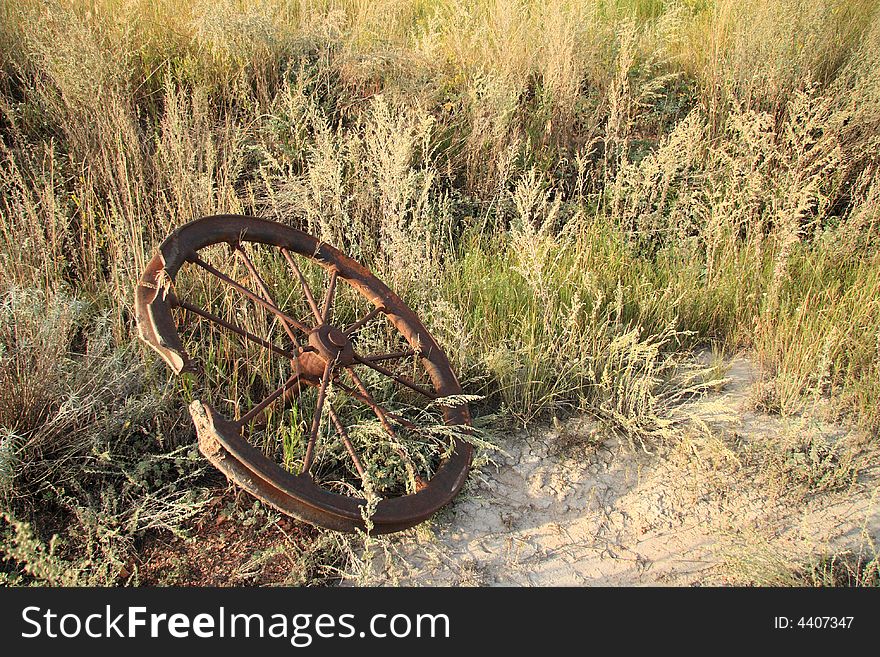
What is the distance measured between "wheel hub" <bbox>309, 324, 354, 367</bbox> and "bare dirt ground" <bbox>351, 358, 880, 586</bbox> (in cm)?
69

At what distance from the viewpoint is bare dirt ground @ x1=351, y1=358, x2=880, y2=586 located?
2850 millimetres

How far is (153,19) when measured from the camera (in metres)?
5.12

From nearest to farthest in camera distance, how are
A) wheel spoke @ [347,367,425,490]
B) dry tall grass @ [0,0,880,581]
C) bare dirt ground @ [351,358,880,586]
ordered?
bare dirt ground @ [351,358,880,586] → wheel spoke @ [347,367,425,490] → dry tall grass @ [0,0,880,581]

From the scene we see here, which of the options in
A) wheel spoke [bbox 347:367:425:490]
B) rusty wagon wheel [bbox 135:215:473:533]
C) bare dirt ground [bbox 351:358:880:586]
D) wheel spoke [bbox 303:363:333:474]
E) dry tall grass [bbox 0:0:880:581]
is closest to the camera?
rusty wagon wheel [bbox 135:215:473:533]

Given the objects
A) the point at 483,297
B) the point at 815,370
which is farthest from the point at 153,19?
the point at 815,370

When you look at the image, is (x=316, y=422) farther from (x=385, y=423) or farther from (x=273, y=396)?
(x=385, y=423)

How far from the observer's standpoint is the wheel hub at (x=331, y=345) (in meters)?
2.90

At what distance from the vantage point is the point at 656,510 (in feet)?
10.4

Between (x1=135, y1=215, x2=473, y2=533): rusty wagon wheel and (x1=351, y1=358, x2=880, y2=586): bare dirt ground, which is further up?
(x1=135, y1=215, x2=473, y2=533): rusty wagon wheel

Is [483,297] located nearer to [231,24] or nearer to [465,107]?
[465,107]

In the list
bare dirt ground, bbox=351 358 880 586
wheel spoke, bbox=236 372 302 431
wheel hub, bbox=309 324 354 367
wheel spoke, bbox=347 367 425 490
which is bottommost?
bare dirt ground, bbox=351 358 880 586

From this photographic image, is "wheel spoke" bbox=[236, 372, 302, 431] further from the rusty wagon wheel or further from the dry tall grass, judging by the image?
the dry tall grass

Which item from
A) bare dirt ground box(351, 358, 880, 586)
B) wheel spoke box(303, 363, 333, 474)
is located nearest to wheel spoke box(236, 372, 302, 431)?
wheel spoke box(303, 363, 333, 474)

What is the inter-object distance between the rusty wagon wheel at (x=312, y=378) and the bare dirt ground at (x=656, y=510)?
0.69 ft
